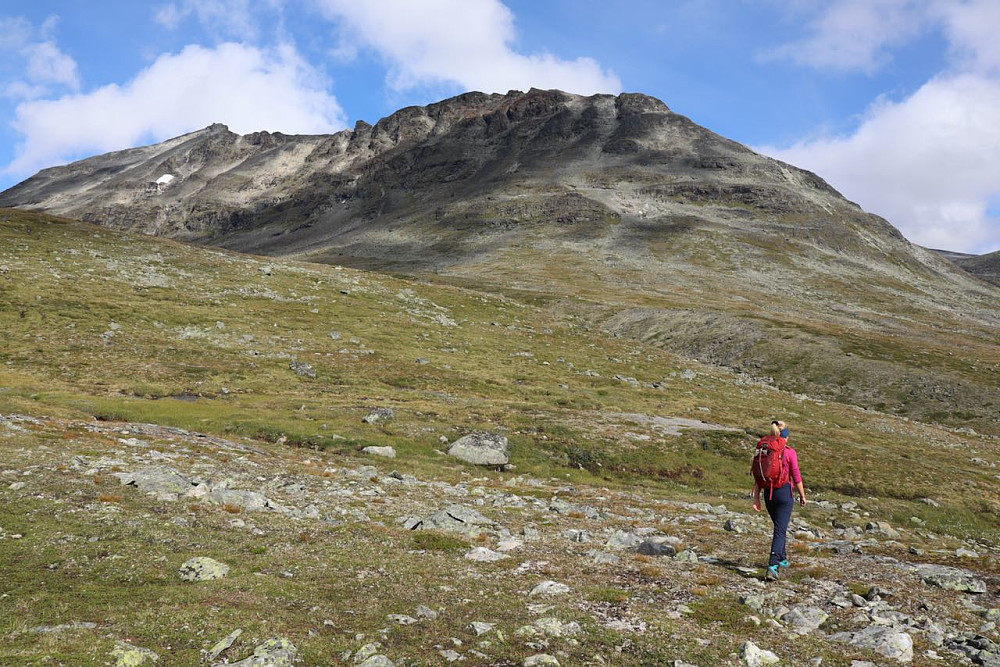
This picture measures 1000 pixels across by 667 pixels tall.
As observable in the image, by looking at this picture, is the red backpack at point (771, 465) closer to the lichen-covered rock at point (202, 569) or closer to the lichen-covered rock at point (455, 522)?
the lichen-covered rock at point (455, 522)

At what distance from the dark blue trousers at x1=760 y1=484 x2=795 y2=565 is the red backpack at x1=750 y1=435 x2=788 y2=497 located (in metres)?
0.15

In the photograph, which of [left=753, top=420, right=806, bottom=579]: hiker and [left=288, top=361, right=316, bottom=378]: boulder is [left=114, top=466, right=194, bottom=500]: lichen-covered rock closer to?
[left=753, top=420, right=806, bottom=579]: hiker

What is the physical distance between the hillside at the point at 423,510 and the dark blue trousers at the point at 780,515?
0.81 meters

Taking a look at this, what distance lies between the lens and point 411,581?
12727mm

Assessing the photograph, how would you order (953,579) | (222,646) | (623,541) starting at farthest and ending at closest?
(623,541) → (953,579) → (222,646)

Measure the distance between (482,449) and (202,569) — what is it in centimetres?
2307

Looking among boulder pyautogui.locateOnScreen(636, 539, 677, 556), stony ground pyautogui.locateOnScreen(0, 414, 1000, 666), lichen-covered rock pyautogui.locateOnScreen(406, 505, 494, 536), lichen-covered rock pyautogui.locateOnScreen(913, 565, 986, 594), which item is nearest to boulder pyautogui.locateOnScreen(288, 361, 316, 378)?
stony ground pyautogui.locateOnScreen(0, 414, 1000, 666)

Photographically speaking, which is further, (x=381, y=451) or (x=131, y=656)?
(x=381, y=451)

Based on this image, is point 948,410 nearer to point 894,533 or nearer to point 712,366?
point 712,366

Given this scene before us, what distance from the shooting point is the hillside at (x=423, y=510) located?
10.1m

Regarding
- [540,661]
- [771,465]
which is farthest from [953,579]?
[540,661]

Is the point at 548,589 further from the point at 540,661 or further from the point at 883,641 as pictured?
the point at 883,641

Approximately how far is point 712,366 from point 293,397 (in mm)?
55723

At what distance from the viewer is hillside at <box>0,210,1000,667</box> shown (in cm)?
1005
